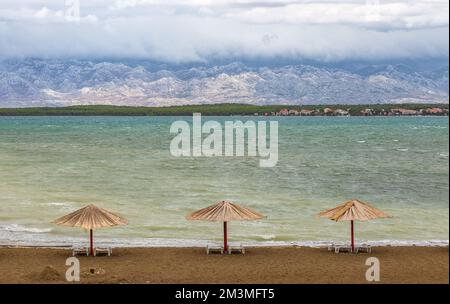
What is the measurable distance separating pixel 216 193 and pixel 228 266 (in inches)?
948

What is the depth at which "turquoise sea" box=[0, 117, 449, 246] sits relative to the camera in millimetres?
30016

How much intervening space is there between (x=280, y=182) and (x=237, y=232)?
75.8 feet

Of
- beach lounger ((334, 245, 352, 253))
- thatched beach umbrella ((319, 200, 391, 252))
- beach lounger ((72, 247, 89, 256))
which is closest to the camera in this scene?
thatched beach umbrella ((319, 200, 391, 252))

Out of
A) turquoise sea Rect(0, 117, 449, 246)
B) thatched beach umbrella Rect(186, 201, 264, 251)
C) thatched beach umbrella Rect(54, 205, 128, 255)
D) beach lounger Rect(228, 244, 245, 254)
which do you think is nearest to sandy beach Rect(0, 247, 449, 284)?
beach lounger Rect(228, 244, 245, 254)

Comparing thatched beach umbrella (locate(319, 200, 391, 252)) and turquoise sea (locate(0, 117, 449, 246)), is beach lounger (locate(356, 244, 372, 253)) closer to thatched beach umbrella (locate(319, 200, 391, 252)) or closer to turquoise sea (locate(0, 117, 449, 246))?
thatched beach umbrella (locate(319, 200, 391, 252))

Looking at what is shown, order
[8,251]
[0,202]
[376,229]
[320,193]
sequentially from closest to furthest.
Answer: [8,251] → [376,229] → [0,202] → [320,193]

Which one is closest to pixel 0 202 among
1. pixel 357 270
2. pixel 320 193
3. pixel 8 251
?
pixel 8 251

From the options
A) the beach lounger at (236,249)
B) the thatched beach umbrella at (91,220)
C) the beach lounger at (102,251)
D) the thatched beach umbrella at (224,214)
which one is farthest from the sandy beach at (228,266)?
the thatched beach umbrella at (224,214)

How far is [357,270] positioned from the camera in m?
22.2

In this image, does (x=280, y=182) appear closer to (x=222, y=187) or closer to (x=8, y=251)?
(x=222, y=187)

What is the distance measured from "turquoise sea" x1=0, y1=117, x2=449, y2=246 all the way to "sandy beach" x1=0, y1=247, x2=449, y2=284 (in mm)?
2398

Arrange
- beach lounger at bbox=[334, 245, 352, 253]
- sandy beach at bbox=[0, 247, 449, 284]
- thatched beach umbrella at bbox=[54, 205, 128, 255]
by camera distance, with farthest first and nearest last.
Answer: beach lounger at bbox=[334, 245, 352, 253] < thatched beach umbrella at bbox=[54, 205, 128, 255] < sandy beach at bbox=[0, 247, 449, 284]

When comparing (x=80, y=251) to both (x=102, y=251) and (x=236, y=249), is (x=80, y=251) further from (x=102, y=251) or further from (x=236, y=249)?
(x=236, y=249)
